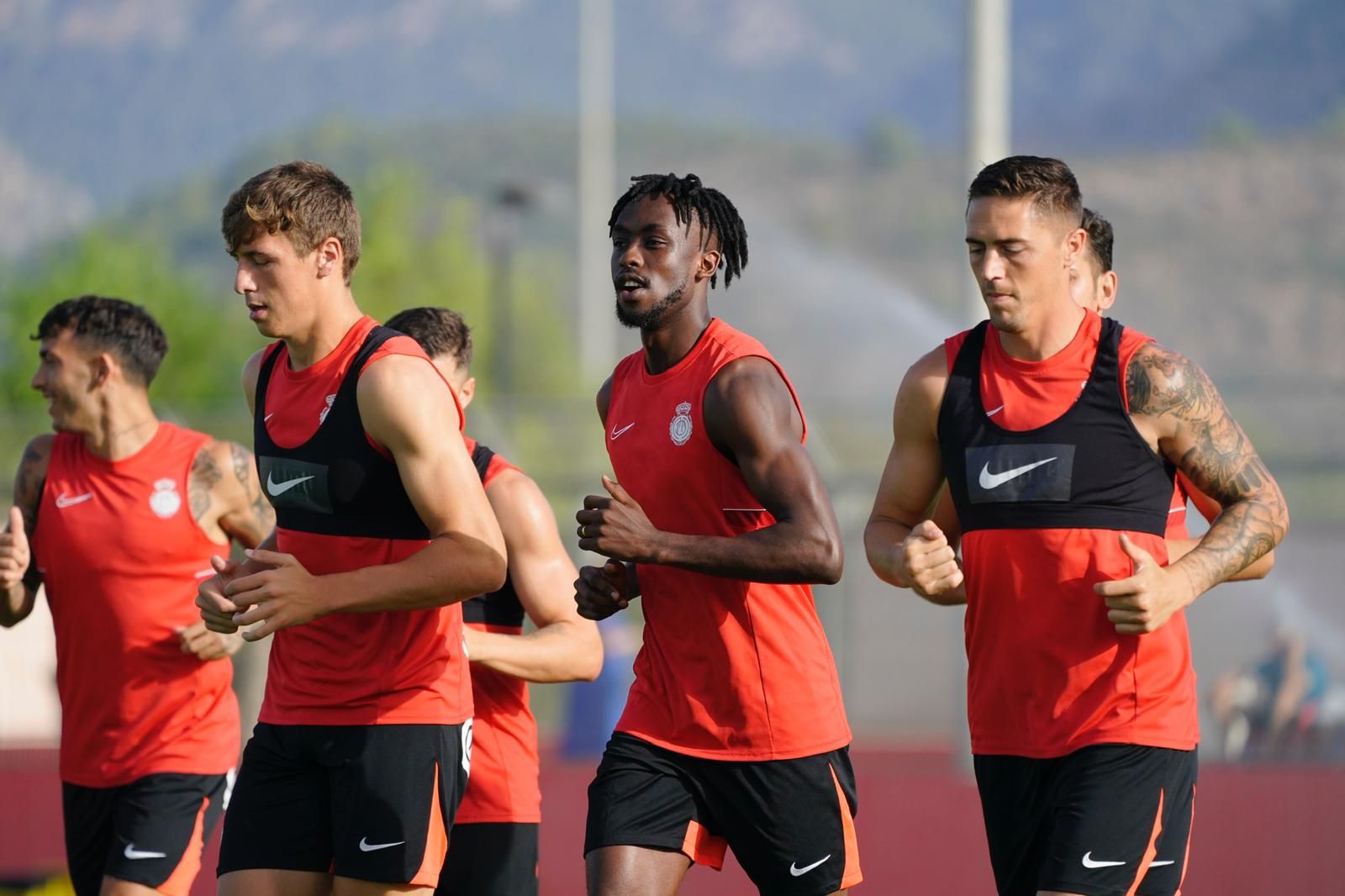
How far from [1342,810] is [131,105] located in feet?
525

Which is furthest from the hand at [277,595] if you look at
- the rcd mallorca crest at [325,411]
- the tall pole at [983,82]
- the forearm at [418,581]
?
the tall pole at [983,82]

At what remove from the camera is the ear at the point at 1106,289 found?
566 centimetres

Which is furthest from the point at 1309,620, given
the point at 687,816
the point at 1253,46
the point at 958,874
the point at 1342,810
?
the point at 1253,46

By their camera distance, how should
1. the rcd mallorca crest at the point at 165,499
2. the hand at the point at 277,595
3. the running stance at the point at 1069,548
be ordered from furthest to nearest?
the rcd mallorca crest at the point at 165,499
the running stance at the point at 1069,548
the hand at the point at 277,595

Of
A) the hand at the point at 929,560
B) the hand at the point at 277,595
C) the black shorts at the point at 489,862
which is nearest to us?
the hand at the point at 277,595

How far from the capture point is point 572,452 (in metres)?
21.9

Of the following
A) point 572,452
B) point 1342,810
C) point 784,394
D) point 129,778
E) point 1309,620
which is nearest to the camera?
point 784,394

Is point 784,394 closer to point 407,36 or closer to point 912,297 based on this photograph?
point 912,297

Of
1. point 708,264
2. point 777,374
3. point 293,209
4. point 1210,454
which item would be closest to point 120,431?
point 293,209

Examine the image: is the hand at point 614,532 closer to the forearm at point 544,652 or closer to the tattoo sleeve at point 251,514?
the forearm at point 544,652

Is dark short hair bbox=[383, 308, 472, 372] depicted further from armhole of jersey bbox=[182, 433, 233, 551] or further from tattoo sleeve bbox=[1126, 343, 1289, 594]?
tattoo sleeve bbox=[1126, 343, 1289, 594]

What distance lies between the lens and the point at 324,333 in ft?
15.2

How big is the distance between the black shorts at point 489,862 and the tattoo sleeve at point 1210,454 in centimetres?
221

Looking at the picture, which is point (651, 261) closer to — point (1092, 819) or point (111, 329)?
point (1092, 819)
